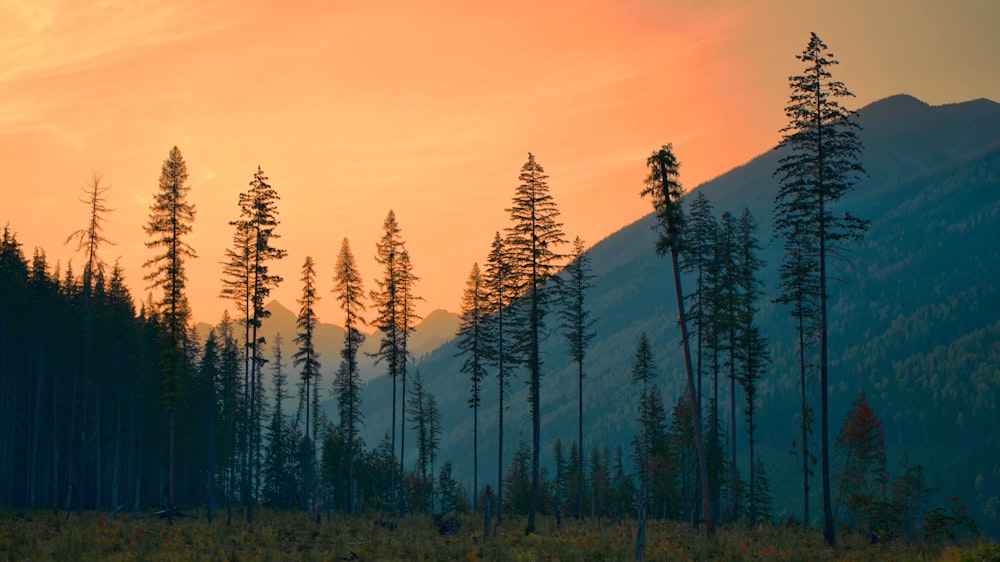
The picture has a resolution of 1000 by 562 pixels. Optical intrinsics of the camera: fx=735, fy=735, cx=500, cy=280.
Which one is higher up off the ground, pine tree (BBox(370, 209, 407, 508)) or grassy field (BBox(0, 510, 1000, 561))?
pine tree (BBox(370, 209, 407, 508))

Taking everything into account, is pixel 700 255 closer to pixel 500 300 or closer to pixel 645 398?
pixel 500 300

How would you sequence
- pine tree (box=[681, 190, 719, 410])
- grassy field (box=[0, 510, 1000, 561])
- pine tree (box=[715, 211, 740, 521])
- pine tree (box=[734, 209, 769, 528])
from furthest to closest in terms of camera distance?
pine tree (box=[734, 209, 769, 528]), pine tree (box=[715, 211, 740, 521]), pine tree (box=[681, 190, 719, 410]), grassy field (box=[0, 510, 1000, 561])

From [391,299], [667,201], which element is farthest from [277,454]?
[667,201]

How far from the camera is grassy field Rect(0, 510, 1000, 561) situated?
2358 centimetres

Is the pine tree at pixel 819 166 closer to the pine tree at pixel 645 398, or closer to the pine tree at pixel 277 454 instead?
the pine tree at pixel 645 398

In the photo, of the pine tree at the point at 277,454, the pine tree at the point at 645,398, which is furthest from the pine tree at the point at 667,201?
the pine tree at the point at 277,454

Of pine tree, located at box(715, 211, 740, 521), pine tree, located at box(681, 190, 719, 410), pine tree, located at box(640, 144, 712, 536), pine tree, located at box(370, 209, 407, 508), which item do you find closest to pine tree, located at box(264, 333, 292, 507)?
pine tree, located at box(370, 209, 407, 508)

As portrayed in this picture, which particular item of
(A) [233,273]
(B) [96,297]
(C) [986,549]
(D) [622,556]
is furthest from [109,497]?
(C) [986,549]

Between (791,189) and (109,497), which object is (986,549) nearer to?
(791,189)

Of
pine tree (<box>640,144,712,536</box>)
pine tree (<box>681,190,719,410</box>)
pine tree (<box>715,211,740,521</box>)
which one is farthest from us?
pine tree (<box>715,211,740,521</box>)

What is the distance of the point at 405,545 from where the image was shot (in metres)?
27.7

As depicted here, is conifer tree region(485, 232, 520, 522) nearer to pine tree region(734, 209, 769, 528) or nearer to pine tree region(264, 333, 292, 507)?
pine tree region(734, 209, 769, 528)

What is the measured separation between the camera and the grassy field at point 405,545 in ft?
77.4

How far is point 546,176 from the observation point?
38.6 metres
